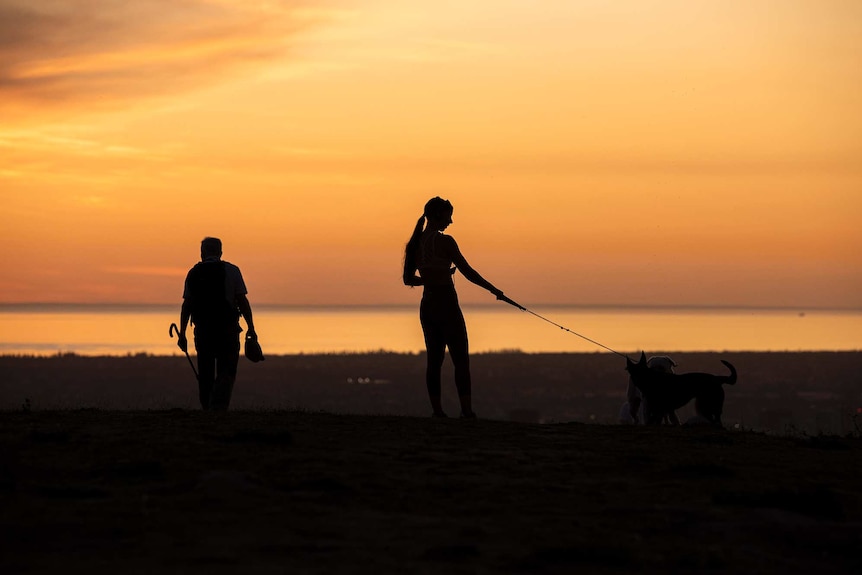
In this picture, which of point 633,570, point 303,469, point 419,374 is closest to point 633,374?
point 303,469

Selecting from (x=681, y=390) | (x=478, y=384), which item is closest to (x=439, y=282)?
(x=681, y=390)

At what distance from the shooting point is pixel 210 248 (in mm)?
15125

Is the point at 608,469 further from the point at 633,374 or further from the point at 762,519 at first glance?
the point at 633,374

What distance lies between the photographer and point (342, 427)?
13297 mm

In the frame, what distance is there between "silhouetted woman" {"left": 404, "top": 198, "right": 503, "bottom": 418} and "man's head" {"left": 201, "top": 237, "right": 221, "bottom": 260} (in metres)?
2.27

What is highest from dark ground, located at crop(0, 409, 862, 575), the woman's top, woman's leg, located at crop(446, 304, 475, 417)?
the woman's top

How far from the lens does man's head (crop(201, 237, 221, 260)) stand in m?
15.1

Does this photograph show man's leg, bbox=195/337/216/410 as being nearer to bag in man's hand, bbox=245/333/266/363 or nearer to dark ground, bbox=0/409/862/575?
bag in man's hand, bbox=245/333/266/363

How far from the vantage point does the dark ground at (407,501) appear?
314 inches

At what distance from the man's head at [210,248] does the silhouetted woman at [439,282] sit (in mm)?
2268

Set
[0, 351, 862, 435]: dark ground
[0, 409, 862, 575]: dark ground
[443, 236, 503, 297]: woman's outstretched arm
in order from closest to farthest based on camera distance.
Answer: [0, 409, 862, 575]: dark ground, [443, 236, 503, 297]: woman's outstretched arm, [0, 351, 862, 435]: dark ground

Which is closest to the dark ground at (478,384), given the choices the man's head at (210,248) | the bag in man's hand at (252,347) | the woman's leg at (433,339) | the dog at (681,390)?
the dog at (681,390)

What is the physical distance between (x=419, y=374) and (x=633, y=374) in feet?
369

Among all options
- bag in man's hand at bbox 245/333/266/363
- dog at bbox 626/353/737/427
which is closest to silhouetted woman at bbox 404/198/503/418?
bag in man's hand at bbox 245/333/266/363
